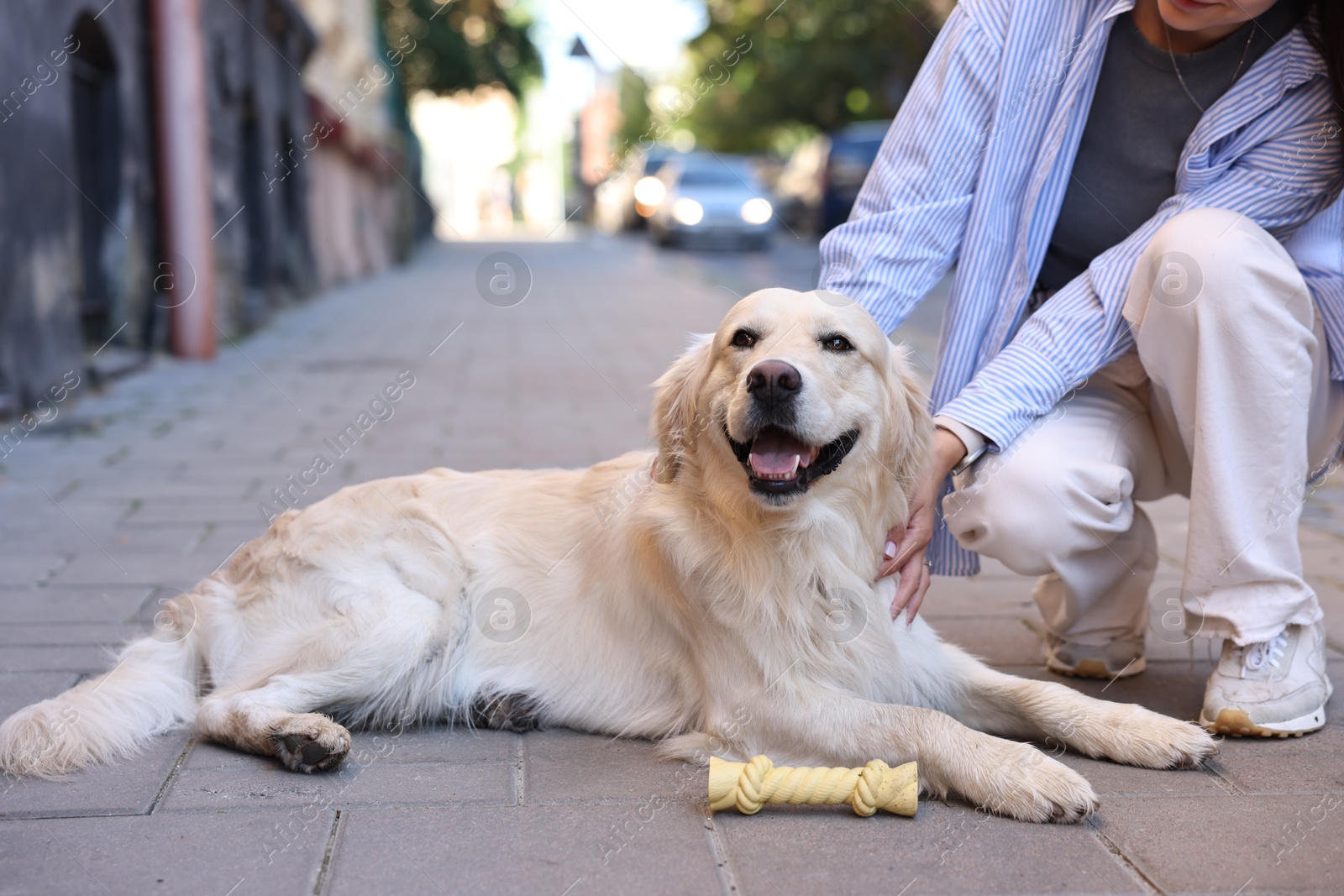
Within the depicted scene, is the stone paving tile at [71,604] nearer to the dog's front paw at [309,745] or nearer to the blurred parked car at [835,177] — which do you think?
the dog's front paw at [309,745]

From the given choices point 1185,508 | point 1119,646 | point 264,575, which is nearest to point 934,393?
point 1119,646

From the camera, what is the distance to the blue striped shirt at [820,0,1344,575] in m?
2.95

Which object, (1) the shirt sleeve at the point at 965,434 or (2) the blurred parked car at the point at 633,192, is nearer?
(1) the shirt sleeve at the point at 965,434

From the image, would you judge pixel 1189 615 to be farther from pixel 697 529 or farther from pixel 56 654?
pixel 56 654

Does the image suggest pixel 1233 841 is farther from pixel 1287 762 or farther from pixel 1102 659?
pixel 1102 659

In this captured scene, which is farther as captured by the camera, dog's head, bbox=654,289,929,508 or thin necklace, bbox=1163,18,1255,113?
thin necklace, bbox=1163,18,1255,113

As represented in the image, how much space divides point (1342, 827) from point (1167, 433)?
111cm

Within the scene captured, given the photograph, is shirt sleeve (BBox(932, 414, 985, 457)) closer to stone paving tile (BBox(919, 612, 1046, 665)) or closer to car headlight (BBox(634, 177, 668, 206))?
stone paving tile (BBox(919, 612, 1046, 665))

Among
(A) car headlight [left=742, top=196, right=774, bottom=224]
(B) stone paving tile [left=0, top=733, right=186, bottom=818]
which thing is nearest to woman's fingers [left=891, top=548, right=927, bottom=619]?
(B) stone paving tile [left=0, top=733, right=186, bottom=818]

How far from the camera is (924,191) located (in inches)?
122

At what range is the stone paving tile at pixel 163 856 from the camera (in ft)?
6.79

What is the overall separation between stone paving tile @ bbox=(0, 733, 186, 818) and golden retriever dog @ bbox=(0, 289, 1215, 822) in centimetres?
5

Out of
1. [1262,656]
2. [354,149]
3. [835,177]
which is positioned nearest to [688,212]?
[835,177]

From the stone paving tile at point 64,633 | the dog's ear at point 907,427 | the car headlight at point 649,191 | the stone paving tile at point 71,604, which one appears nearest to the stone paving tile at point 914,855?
the dog's ear at point 907,427
